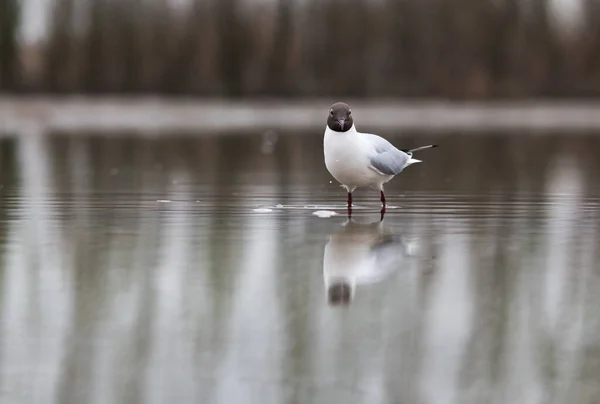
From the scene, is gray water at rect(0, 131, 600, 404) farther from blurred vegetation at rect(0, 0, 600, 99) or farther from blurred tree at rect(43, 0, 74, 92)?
blurred vegetation at rect(0, 0, 600, 99)

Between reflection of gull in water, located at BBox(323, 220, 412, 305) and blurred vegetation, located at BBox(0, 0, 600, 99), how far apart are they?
38659 millimetres

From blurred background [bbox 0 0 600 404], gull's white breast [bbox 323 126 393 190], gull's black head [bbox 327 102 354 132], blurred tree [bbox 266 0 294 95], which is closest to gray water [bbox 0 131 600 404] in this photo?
blurred background [bbox 0 0 600 404]

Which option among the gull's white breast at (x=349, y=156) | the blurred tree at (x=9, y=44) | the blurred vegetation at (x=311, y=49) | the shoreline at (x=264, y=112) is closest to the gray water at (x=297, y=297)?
the gull's white breast at (x=349, y=156)

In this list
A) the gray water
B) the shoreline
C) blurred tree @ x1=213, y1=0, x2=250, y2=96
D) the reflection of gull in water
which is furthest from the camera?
blurred tree @ x1=213, y1=0, x2=250, y2=96

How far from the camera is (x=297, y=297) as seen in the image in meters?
5.68

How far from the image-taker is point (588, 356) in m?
4.60

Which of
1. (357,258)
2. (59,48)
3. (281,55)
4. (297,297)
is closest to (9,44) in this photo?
(59,48)

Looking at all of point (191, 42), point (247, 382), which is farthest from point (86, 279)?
point (191, 42)

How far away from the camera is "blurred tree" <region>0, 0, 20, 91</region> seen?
45.6 metres

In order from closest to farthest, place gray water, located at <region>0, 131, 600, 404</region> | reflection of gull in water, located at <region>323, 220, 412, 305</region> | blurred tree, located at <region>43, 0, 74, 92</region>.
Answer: gray water, located at <region>0, 131, 600, 404</region>, reflection of gull in water, located at <region>323, 220, 412, 305</region>, blurred tree, located at <region>43, 0, 74, 92</region>

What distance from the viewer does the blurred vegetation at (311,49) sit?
48.5 metres

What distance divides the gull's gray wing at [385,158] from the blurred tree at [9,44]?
35644mm

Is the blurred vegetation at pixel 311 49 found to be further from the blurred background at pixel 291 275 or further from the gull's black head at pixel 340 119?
the gull's black head at pixel 340 119

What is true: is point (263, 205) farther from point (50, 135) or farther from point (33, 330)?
point (50, 135)
